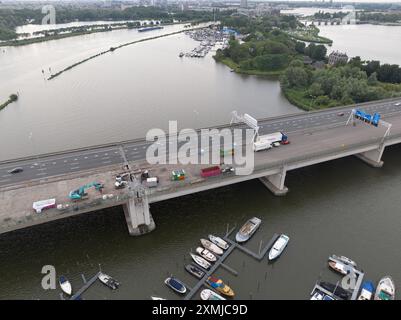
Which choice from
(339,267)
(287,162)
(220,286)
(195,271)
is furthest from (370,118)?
(195,271)

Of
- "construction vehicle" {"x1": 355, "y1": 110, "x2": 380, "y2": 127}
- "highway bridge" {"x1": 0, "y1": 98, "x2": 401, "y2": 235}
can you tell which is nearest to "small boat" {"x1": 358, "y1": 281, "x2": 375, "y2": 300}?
"highway bridge" {"x1": 0, "y1": 98, "x2": 401, "y2": 235}

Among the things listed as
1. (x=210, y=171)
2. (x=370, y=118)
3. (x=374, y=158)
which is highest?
(x=370, y=118)

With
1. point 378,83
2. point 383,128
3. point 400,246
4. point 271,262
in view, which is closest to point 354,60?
point 378,83

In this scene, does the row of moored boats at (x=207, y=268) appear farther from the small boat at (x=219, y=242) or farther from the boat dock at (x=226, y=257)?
the boat dock at (x=226, y=257)

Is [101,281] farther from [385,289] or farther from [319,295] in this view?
[385,289]

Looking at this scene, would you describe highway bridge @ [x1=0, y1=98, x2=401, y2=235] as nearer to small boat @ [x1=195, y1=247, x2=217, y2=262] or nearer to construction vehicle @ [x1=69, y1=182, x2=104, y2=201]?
construction vehicle @ [x1=69, y1=182, x2=104, y2=201]

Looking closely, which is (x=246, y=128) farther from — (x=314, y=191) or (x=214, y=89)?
(x=214, y=89)
